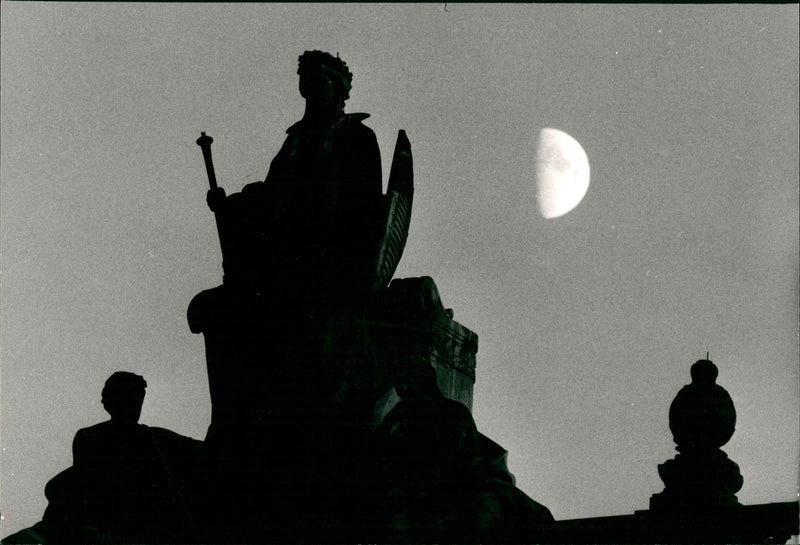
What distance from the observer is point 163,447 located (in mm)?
14727

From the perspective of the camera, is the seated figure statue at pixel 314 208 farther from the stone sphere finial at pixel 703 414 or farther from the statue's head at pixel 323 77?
the stone sphere finial at pixel 703 414

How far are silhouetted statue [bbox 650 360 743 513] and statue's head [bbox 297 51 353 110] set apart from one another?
13.7ft

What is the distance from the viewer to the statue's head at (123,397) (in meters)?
14.5

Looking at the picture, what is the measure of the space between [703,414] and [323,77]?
177 inches

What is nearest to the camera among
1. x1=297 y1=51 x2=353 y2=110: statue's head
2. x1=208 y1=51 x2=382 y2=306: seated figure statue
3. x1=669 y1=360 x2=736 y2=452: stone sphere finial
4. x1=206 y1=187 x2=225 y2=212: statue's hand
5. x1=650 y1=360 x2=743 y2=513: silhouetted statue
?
x1=650 y1=360 x2=743 y2=513: silhouetted statue

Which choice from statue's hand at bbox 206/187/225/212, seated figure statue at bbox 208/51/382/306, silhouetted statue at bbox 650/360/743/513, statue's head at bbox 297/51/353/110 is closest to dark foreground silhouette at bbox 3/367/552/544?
silhouetted statue at bbox 650/360/743/513

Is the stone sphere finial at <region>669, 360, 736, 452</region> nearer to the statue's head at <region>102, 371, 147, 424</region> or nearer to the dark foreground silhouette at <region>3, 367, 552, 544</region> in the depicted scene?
the dark foreground silhouette at <region>3, 367, 552, 544</region>

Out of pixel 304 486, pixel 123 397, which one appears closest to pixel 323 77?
pixel 123 397

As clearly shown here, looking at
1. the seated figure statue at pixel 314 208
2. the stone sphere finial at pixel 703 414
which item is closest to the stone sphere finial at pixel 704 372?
the stone sphere finial at pixel 703 414

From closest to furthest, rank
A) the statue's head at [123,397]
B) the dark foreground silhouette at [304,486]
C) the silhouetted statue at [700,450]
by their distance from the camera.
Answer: the silhouetted statue at [700,450] < the dark foreground silhouette at [304,486] < the statue's head at [123,397]

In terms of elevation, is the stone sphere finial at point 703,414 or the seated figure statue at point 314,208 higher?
the seated figure statue at point 314,208

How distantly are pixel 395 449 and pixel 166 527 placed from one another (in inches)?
71.1

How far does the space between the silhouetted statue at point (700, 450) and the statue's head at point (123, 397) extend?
13.3 ft

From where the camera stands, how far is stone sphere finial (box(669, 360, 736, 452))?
13336 millimetres
